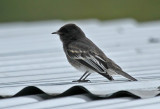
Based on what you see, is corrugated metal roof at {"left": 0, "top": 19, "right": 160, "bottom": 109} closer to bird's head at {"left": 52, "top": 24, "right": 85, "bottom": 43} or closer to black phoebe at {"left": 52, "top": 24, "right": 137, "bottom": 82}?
black phoebe at {"left": 52, "top": 24, "right": 137, "bottom": 82}

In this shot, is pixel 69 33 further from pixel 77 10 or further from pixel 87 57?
pixel 77 10

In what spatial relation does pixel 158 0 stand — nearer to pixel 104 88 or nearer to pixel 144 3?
pixel 144 3

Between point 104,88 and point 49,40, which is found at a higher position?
point 49,40

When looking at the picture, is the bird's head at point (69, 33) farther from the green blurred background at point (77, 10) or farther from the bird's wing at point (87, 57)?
the green blurred background at point (77, 10)

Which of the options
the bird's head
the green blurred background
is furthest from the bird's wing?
the green blurred background

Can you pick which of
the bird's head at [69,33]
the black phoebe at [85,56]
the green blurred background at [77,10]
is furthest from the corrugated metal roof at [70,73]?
the green blurred background at [77,10]

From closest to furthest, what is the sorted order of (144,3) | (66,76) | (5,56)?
(66,76), (5,56), (144,3)

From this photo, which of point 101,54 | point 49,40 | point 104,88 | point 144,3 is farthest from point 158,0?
point 104,88
